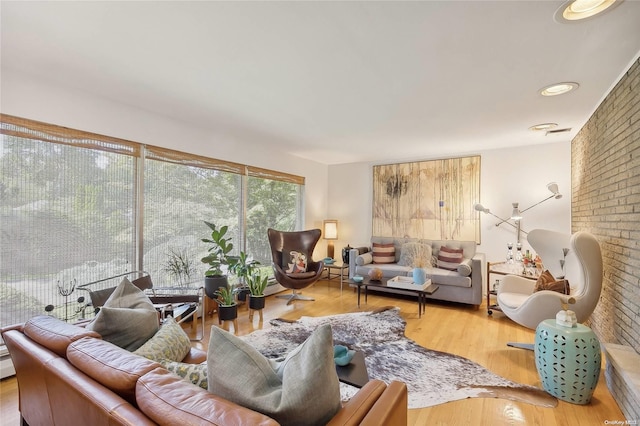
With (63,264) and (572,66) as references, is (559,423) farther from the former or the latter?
(63,264)

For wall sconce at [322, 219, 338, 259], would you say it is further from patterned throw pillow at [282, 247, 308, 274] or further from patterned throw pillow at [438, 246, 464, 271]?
patterned throw pillow at [438, 246, 464, 271]

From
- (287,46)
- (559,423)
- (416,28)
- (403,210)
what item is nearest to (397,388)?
(559,423)

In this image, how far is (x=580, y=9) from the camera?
1548 mm

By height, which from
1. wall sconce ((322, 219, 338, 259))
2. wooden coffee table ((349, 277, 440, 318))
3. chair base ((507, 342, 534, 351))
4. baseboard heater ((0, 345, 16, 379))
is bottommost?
chair base ((507, 342, 534, 351))

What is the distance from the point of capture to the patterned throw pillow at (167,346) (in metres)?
1.33

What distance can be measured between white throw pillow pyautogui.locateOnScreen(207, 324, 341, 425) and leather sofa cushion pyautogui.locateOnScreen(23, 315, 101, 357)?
79 centimetres

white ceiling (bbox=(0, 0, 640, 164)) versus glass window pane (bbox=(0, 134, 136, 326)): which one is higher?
white ceiling (bbox=(0, 0, 640, 164))

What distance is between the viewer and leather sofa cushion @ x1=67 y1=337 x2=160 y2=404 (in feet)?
3.19

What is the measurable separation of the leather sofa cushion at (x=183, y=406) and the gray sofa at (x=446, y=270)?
329 centimetres

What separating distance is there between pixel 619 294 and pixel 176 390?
9.92 ft

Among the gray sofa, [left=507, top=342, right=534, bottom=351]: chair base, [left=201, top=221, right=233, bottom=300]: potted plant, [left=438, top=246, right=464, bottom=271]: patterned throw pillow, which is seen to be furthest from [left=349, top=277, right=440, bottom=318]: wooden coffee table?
[left=201, top=221, right=233, bottom=300]: potted plant

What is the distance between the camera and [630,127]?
2113 millimetres

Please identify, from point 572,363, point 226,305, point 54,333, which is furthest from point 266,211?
point 572,363

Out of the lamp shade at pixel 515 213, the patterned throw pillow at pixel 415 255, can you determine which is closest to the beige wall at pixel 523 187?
the lamp shade at pixel 515 213
